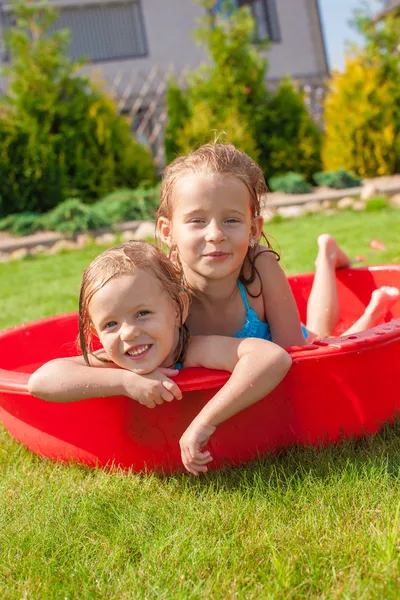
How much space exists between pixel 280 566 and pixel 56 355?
5.60 feet

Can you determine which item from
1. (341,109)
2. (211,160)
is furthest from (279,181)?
(211,160)

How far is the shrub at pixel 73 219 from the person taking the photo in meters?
8.20

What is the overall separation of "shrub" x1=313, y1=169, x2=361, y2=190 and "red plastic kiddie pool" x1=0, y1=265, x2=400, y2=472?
8.19m

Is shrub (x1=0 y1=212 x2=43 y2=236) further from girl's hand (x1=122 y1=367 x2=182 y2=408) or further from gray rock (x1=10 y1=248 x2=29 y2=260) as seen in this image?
girl's hand (x1=122 y1=367 x2=182 y2=408)

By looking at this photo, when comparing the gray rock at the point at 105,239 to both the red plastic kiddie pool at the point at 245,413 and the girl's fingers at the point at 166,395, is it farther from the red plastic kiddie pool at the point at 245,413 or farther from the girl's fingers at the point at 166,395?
the girl's fingers at the point at 166,395

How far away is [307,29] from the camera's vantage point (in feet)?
49.5

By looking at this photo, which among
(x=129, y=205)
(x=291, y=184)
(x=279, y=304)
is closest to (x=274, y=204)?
(x=291, y=184)

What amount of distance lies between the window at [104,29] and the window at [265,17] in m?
1.80

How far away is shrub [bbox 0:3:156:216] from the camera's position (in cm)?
910

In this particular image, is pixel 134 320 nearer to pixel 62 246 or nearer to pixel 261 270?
pixel 261 270

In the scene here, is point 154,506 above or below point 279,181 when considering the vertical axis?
below

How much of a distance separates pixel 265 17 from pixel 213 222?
14.5 metres

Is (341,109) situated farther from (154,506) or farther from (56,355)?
(154,506)

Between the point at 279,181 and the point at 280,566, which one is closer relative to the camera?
the point at 280,566
